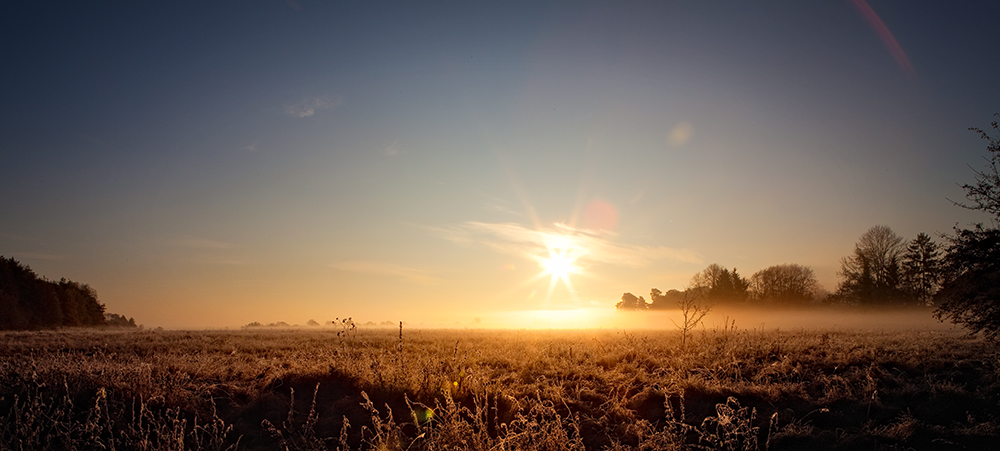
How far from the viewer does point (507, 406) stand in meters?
6.75

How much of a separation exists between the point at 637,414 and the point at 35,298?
57904 mm

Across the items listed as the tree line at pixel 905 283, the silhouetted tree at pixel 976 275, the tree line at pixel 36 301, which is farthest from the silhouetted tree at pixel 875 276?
the tree line at pixel 36 301

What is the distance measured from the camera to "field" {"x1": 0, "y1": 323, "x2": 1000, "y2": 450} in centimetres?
513

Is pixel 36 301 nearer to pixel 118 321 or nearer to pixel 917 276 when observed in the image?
pixel 118 321

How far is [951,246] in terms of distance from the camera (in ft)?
41.3

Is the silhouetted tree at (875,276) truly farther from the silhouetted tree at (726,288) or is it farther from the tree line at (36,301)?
the tree line at (36,301)

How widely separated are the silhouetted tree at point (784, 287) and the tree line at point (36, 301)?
71.6 meters

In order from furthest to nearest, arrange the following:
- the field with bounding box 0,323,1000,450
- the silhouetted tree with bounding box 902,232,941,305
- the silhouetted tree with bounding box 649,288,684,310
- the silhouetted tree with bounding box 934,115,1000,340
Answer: the silhouetted tree with bounding box 649,288,684,310, the silhouetted tree with bounding box 902,232,941,305, the silhouetted tree with bounding box 934,115,1000,340, the field with bounding box 0,323,1000,450

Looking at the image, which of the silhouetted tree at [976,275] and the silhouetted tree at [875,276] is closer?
the silhouetted tree at [976,275]

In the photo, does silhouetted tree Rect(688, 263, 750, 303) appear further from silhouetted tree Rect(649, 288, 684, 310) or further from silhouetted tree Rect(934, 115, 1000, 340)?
silhouetted tree Rect(934, 115, 1000, 340)

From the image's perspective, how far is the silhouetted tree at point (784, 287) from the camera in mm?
50906

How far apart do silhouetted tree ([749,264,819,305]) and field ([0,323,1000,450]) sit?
4623 centimetres

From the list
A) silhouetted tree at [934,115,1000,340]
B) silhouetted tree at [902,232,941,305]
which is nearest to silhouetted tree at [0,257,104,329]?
silhouetted tree at [934,115,1000,340]

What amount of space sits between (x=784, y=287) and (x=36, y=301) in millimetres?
75658
